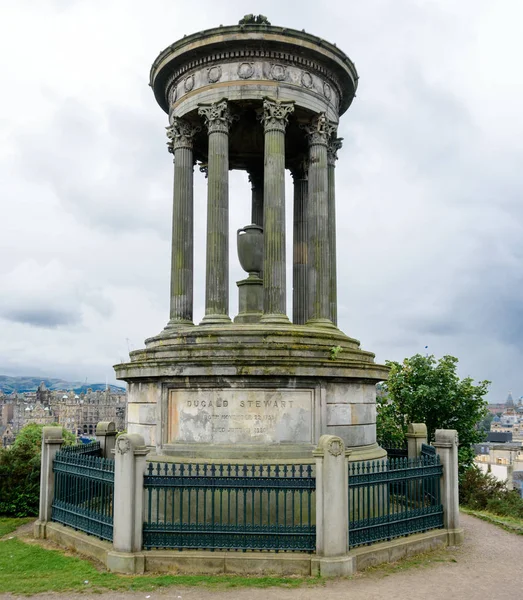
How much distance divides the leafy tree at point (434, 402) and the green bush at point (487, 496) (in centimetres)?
453

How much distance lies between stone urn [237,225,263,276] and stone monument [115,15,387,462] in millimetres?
37

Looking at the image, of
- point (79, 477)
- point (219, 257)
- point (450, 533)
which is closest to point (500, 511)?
point (450, 533)

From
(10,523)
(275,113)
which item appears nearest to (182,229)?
(275,113)

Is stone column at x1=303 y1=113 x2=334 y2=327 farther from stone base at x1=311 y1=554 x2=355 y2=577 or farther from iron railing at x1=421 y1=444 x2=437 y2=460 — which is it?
stone base at x1=311 y1=554 x2=355 y2=577

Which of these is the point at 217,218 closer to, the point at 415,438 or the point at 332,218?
the point at 332,218

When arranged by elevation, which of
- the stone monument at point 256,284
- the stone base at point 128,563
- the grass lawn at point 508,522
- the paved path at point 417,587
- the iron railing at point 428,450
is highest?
the stone monument at point 256,284

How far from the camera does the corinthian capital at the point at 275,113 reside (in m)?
19.1

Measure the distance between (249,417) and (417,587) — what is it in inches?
215

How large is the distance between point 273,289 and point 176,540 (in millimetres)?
7797

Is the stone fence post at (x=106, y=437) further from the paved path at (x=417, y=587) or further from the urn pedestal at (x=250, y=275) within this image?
the paved path at (x=417, y=587)

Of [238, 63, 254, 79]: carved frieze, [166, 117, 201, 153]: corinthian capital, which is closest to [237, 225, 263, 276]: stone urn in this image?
[166, 117, 201, 153]: corinthian capital

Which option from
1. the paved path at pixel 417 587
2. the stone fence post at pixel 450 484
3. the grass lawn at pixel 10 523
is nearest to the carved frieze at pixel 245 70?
the stone fence post at pixel 450 484

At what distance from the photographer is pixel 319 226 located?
782 inches

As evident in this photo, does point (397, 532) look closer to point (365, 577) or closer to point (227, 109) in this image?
point (365, 577)
